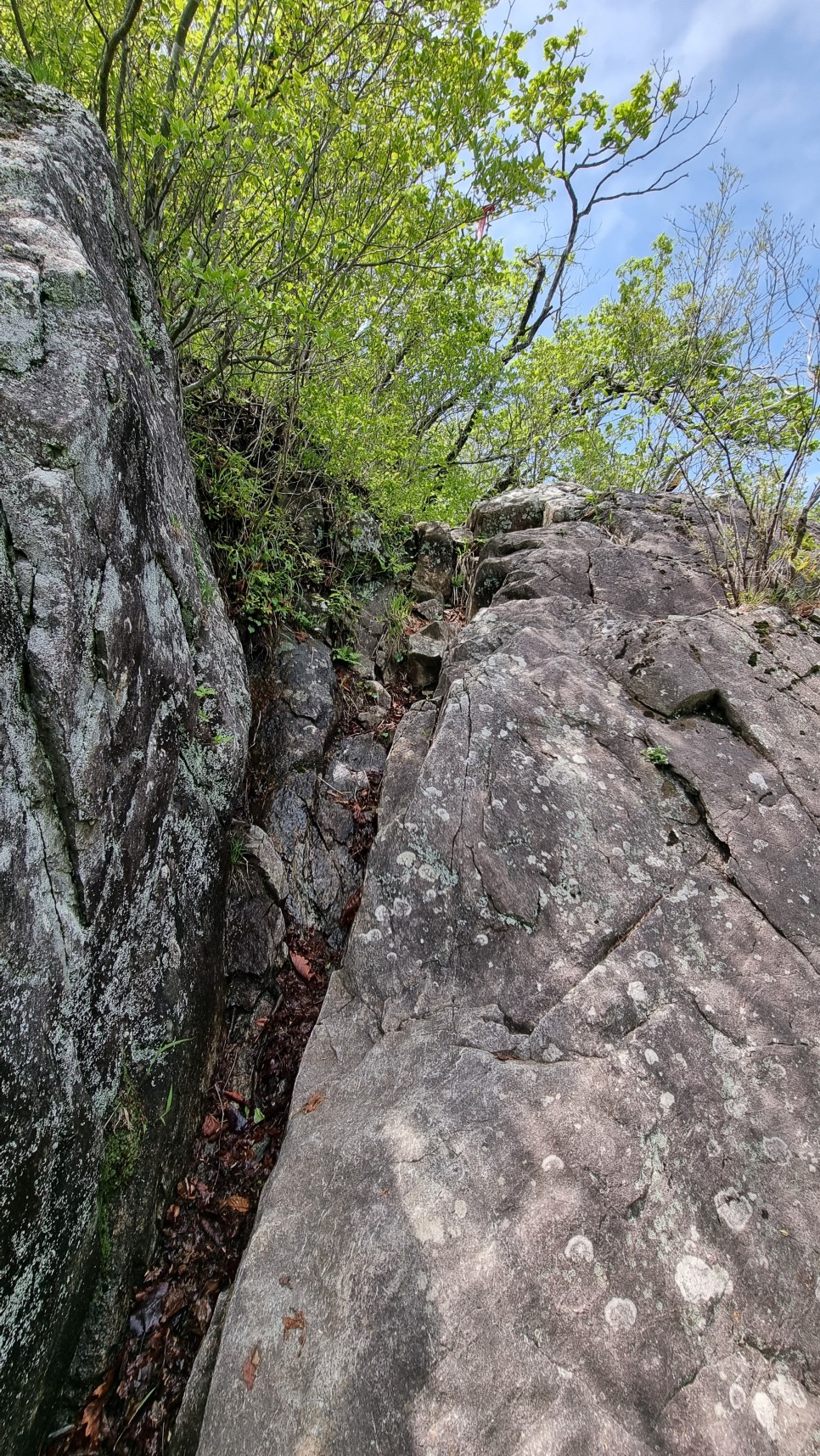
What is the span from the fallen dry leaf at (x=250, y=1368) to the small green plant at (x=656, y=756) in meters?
3.87

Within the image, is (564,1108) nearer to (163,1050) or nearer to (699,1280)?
(699,1280)

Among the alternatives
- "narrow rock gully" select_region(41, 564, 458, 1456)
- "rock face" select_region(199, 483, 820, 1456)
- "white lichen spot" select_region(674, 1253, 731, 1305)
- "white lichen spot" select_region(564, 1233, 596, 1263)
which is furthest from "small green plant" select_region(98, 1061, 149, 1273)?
"white lichen spot" select_region(674, 1253, 731, 1305)

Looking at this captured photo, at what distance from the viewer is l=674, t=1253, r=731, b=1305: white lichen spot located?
7.53 feet

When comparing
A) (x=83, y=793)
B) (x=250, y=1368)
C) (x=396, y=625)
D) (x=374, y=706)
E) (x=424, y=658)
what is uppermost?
(x=396, y=625)

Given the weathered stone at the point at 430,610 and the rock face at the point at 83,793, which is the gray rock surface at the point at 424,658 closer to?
the weathered stone at the point at 430,610

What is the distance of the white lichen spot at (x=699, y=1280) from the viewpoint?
2.29m

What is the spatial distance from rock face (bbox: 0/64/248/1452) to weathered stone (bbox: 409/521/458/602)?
4.32 meters

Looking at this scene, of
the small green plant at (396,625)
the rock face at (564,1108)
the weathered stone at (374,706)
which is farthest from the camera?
the small green plant at (396,625)

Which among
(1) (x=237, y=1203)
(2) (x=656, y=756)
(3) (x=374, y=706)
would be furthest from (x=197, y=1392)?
(3) (x=374, y=706)

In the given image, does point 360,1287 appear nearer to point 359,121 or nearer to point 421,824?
point 421,824

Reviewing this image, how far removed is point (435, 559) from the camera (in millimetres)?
7906

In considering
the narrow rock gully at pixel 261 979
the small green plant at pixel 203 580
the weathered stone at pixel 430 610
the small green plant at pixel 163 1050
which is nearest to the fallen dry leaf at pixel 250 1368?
the narrow rock gully at pixel 261 979

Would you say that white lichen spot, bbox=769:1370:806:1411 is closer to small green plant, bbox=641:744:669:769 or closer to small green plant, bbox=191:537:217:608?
small green plant, bbox=641:744:669:769

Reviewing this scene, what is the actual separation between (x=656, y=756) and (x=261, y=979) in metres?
3.30
